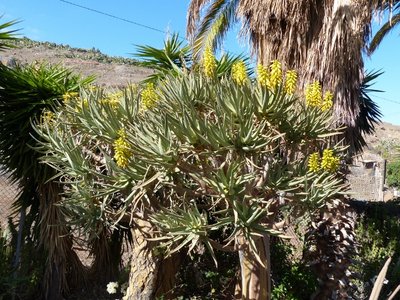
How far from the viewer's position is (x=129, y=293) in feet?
19.9

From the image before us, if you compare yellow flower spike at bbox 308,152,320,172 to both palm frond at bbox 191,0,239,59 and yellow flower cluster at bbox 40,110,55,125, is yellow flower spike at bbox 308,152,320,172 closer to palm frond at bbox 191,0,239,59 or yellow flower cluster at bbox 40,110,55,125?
yellow flower cluster at bbox 40,110,55,125

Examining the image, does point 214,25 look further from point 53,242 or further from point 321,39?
point 53,242

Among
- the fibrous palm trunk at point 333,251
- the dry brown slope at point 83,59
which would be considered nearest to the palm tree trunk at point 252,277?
the fibrous palm trunk at point 333,251

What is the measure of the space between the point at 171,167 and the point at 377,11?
426 cm

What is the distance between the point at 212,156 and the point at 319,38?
3.48m

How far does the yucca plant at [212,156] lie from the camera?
13.6ft

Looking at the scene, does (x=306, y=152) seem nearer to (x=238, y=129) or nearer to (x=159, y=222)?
(x=238, y=129)

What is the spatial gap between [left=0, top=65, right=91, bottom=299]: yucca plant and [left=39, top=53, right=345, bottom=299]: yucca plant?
1345 millimetres

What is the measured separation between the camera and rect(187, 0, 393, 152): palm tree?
6684 mm

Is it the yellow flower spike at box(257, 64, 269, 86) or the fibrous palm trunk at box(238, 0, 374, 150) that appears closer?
the yellow flower spike at box(257, 64, 269, 86)

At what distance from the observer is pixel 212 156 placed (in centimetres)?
436

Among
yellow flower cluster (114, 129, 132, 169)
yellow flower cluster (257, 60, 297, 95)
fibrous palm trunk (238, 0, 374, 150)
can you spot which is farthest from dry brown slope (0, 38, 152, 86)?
yellow flower cluster (257, 60, 297, 95)

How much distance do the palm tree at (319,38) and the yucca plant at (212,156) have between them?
81.0 inches

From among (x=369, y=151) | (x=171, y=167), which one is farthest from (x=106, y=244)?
(x=369, y=151)
